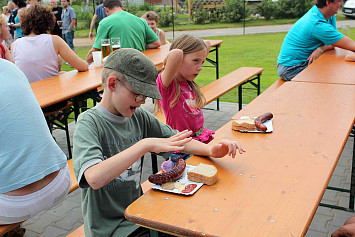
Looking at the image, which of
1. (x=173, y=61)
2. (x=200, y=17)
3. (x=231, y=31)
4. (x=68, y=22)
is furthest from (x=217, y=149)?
(x=200, y=17)

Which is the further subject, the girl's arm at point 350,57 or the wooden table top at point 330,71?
the girl's arm at point 350,57

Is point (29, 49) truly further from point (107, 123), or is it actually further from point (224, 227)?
point (224, 227)

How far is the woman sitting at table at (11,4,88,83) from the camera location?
4.16m

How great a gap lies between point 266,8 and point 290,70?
1480 centimetres

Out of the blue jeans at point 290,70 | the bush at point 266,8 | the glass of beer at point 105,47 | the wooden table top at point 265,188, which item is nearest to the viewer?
the wooden table top at point 265,188

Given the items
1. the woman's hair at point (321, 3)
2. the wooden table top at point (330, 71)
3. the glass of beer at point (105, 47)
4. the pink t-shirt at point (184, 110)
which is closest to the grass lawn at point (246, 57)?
the woman's hair at point (321, 3)

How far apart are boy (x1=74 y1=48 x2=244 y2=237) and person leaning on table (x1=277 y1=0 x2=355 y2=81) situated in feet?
12.0

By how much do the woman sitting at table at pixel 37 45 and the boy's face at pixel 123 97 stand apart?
2.65m

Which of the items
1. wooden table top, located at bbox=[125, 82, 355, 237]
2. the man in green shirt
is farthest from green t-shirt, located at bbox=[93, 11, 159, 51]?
wooden table top, located at bbox=[125, 82, 355, 237]

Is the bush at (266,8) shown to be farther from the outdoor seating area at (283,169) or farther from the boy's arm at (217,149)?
the boy's arm at (217,149)

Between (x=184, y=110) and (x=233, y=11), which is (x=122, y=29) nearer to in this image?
(x=184, y=110)

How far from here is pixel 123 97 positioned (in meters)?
1.77

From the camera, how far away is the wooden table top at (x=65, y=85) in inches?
136

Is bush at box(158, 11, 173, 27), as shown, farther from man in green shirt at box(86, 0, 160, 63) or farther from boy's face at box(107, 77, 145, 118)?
boy's face at box(107, 77, 145, 118)
